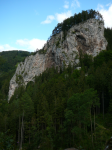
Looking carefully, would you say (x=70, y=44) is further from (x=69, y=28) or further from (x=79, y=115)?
(x=79, y=115)

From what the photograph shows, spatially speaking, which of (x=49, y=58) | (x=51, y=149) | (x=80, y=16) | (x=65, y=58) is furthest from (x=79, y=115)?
(x=80, y=16)

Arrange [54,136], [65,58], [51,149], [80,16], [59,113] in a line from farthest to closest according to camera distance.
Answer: [80,16], [65,58], [59,113], [54,136], [51,149]

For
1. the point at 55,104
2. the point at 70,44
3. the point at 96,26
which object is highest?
the point at 96,26

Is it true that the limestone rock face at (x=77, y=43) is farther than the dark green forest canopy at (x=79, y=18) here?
No

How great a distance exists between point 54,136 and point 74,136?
3740 mm

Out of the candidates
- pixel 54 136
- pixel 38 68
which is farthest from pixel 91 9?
pixel 54 136

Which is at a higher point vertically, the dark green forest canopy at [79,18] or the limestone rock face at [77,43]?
the dark green forest canopy at [79,18]

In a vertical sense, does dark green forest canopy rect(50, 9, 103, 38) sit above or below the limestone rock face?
above

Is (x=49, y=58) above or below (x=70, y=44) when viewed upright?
below

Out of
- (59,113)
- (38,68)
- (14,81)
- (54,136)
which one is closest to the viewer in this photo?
(54,136)

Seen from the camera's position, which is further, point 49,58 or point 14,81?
point 14,81

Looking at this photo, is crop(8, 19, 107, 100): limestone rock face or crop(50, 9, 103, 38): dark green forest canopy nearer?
crop(8, 19, 107, 100): limestone rock face

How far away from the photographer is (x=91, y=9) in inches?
3644

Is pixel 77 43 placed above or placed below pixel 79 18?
below
